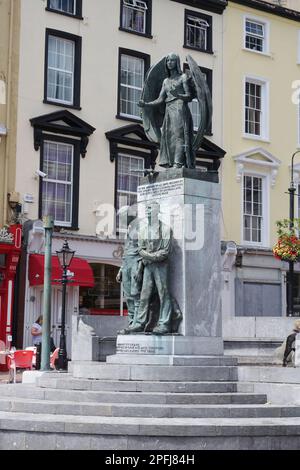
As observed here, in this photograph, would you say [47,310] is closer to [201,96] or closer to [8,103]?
[201,96]

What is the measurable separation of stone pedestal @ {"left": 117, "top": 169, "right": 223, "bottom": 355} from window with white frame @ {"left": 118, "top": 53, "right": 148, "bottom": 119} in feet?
52.4

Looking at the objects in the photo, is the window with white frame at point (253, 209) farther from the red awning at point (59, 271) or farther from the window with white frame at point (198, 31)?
the red awning at point (59, 271)

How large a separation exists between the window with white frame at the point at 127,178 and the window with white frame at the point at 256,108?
526cm

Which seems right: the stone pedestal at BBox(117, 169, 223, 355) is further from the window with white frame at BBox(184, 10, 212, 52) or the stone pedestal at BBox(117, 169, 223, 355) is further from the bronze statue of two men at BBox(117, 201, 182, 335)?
the window with white frame at BBox(184, 10, 212, 52)

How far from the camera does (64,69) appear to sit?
86.6 feet

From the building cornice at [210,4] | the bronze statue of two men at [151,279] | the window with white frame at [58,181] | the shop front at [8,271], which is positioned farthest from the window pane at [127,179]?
the bronze statue of two men at [151,279]

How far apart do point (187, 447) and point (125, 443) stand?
63 cm

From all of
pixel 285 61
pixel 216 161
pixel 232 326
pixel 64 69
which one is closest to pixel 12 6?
pixel 64 69

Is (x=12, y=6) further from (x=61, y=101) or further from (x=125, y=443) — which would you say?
(x=125, y=443)

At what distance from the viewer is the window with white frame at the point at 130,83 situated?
90.7ft

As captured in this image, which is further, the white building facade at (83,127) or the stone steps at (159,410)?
the white building facade at (83,127)

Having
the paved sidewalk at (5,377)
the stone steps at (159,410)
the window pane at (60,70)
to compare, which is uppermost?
the window pane at (60,70)

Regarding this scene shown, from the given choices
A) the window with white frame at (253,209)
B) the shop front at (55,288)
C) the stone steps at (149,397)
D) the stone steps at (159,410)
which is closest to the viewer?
the stone steps at (159,410)

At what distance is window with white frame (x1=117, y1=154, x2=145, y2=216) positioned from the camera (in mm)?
27203
